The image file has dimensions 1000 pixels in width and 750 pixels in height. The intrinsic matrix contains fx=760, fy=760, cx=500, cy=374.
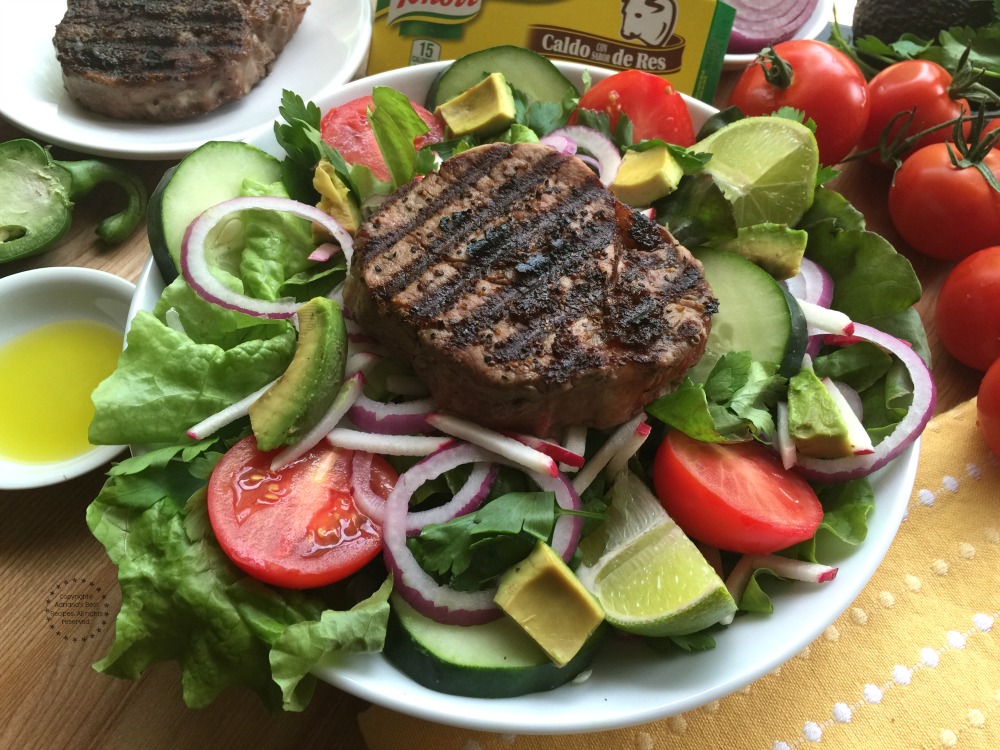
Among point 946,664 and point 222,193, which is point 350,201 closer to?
point 222,193

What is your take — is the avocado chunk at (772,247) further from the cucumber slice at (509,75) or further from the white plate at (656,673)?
the cucumber slice at (509,75)

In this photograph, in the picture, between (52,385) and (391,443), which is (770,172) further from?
(52,385)

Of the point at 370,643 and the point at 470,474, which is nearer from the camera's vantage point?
the point at 370,643

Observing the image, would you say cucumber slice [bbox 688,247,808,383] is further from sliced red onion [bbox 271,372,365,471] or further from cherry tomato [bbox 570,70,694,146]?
sliced red onion [bbox 271,372,365,471]

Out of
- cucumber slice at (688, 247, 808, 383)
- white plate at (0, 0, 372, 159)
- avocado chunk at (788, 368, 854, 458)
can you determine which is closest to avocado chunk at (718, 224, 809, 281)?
cucumber slice at (688, 247, 808, 383)

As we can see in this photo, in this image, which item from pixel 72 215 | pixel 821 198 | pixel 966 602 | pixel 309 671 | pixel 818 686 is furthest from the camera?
pixel 72 215

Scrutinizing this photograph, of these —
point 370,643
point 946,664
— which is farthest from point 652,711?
point 946,664
